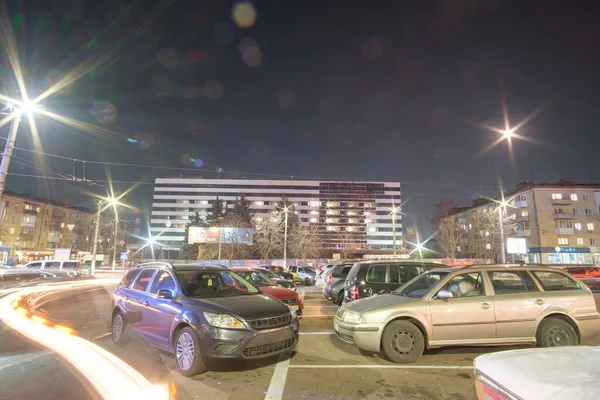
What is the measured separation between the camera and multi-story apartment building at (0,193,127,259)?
211 feet

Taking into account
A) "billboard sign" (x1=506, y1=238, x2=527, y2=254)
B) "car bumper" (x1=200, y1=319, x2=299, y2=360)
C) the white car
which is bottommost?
"car bumper" (x1=200, y1=319, x2=299, y2=360)

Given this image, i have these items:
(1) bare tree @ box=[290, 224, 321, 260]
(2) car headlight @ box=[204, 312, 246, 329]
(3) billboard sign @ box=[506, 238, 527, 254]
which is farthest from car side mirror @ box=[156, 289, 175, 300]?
(1) bare tree @ box=[290, 224, 321, 260]

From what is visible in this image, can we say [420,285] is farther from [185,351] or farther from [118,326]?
[118,326]

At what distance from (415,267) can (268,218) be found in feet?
161

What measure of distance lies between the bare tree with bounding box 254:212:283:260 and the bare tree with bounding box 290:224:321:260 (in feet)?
10.4

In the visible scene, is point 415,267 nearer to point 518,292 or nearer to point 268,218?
point 518,292

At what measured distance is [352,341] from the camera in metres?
6.16

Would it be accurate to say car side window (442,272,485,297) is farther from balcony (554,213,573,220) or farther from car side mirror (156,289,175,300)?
balcony (554,213,573,220)

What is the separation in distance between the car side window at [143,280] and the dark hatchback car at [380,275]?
5.75 meters

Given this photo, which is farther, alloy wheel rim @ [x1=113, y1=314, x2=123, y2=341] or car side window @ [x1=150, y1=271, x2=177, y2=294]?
alloy wheel rim @ [x1=113, y1=314, x2=123, y2=341]

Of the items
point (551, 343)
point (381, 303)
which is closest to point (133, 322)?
point (381, 303)

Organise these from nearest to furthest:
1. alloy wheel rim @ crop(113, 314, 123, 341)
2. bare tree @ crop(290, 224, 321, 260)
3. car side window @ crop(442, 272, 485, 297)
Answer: car side window @ crop(442, 272, 485, 297)
alloy wheel rim @ crop(113, 314, 123, 341)
bare tree @ crop(290, 224, 321, 260)

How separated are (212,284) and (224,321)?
5.39 ft

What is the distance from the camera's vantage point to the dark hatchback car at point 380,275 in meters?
9.80
